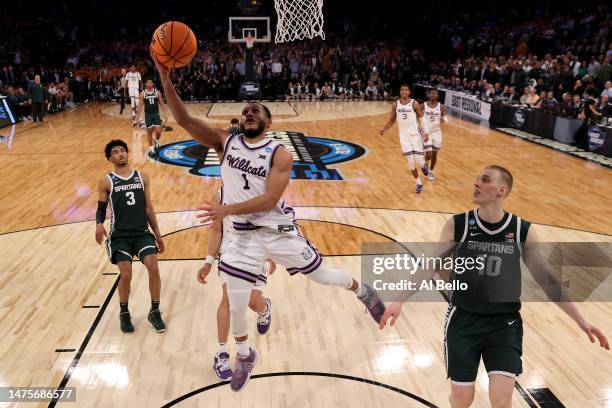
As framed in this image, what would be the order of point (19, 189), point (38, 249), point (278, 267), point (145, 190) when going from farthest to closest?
point (19, 189) → point (38, 249) → point (278, 267) → point (145, 190)

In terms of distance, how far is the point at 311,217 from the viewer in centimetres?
872

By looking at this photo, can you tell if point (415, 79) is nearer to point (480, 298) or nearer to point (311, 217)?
point (311, 217)

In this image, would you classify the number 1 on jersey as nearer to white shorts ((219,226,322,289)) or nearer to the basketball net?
white shorts ((219,226,322,289))

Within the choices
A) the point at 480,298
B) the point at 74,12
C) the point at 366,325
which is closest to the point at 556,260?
the point at 366,325

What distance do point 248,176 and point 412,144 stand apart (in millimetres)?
6691

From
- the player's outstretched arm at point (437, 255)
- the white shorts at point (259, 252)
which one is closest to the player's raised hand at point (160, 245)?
the white shorts at point (259, 252)

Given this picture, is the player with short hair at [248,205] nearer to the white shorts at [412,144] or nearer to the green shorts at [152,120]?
the white shorts at [412,144]

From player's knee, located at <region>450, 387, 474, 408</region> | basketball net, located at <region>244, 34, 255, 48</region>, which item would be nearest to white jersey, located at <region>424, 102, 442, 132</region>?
player's knee, located at <region>450, 387, 474, 408</region>

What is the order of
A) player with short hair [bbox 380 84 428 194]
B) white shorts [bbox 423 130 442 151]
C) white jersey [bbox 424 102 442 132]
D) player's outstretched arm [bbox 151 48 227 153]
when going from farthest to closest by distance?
white shorts [bbox 423 130 442 151] < white jersey [bbox 424 102 442 132] < player with short hair [bbox 380 84 428 194] < player's outstretched arm [bbox 151 48 227 153]

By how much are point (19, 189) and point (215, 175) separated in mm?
3588

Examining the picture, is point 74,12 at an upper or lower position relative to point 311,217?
upper

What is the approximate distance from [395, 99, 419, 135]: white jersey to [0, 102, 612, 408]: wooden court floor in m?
1.08

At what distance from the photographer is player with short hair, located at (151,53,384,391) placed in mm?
3885

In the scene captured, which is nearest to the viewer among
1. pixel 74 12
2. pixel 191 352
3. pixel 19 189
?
pixel 191 352
